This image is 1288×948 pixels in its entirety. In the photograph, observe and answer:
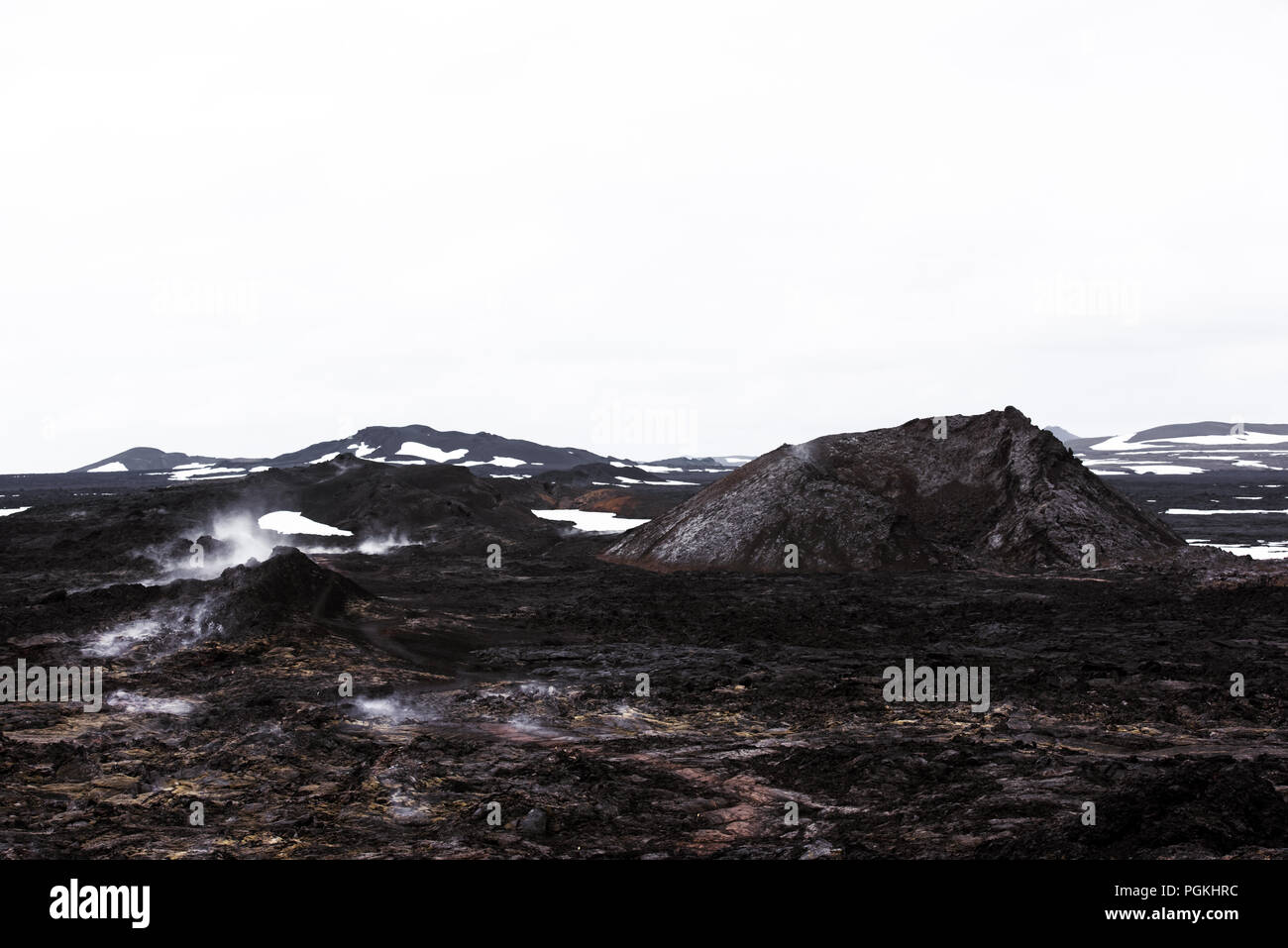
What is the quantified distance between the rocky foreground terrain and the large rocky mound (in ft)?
5.48

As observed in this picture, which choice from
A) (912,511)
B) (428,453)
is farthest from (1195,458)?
(912,511)

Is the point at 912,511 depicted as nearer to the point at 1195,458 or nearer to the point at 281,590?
the point at 281,590

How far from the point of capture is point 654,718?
1344 centimetres

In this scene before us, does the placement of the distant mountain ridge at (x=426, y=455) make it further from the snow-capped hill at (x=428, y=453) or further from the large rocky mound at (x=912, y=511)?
the large rocky mound at (x=912, y=511)

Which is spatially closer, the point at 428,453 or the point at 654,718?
the point at 654,718

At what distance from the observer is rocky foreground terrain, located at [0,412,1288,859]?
8.70 metres

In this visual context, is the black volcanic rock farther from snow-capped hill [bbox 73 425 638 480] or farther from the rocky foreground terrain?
snow-capped hill [bbox 73 425 638 480]

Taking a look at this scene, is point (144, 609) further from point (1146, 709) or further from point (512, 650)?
point (1146, 709)

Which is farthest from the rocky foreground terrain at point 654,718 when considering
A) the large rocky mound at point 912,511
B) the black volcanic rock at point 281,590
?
the large rocky mound at point 912,511

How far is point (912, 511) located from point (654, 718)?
22120mm
